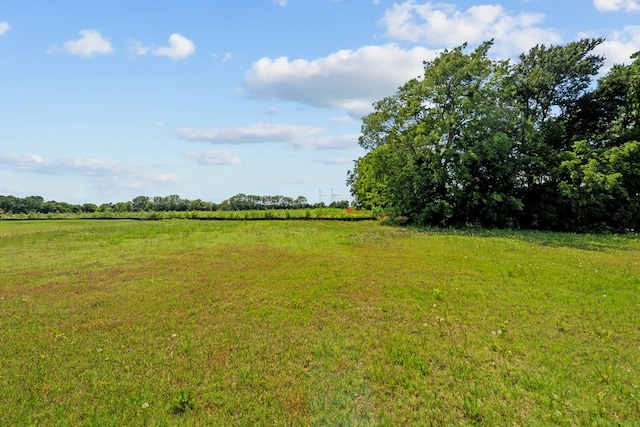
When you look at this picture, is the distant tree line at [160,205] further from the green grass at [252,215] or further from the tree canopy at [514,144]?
the tree canopy at [514,144]

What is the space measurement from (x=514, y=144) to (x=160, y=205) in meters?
51.1

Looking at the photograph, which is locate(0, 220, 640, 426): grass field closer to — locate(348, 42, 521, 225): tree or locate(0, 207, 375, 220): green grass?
locate(348, 42, 521, 225): tree

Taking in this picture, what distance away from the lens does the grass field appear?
3445 mm

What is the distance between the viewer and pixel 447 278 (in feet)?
27.5

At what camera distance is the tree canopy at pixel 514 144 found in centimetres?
2188

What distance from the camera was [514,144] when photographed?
22844 mm

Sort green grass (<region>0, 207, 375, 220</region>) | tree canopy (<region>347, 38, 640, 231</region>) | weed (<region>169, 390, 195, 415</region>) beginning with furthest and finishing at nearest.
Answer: green grass (<region>0, 207, 375, 220</region>) → tree canopy (<region>347, 38, 640, 231</region>) → weed (<region>169, 390, 195, 415</region>)

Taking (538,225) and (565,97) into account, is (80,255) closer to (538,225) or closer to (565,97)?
(538,225)

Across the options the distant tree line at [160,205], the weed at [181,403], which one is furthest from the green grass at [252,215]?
the weed at [181,403]

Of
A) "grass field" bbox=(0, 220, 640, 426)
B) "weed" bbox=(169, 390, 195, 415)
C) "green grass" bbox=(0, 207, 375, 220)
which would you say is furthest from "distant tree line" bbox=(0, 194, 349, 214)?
"weed" bbox=(169, 390, 195, 415)

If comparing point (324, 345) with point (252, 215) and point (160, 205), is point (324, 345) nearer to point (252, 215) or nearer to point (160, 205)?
point (252, 215)

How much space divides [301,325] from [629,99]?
29655 mm

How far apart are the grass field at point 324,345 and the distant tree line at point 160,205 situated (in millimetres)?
39935

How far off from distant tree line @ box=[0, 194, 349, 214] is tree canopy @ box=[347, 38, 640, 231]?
2606 cm
